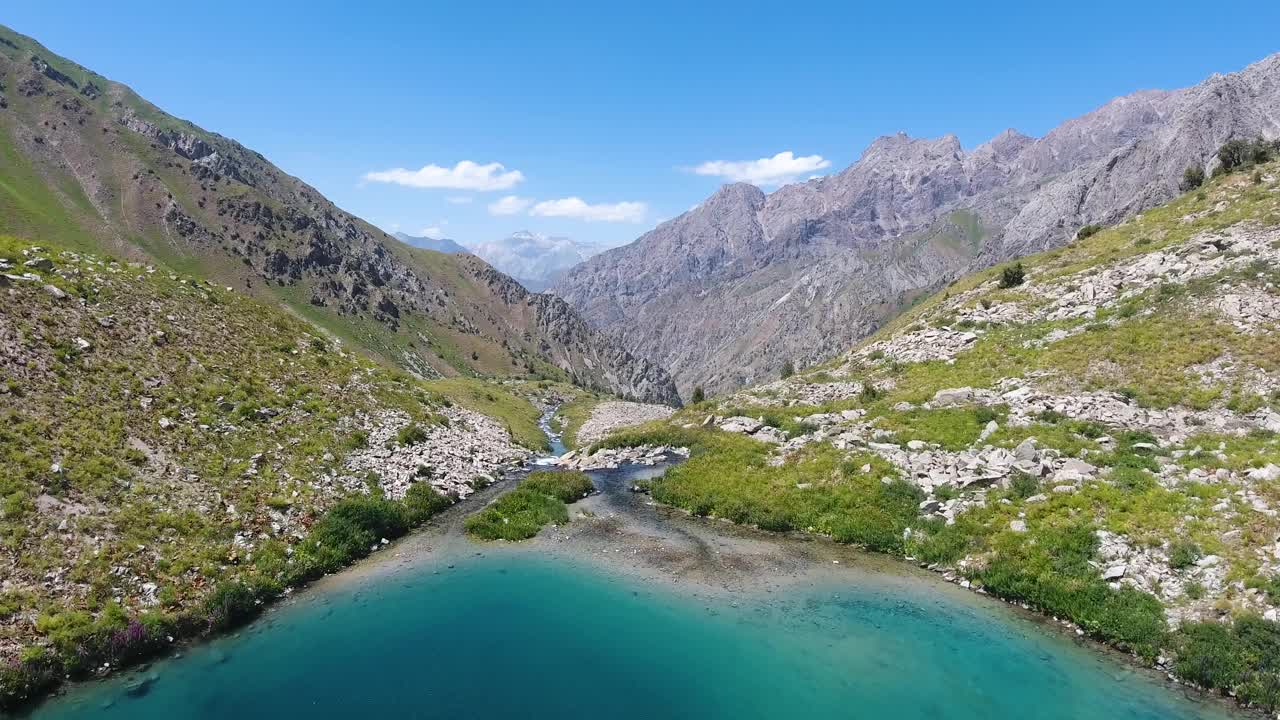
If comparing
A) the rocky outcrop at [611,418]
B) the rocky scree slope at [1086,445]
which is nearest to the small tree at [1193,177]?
the rocky scree slope at [1086,445]

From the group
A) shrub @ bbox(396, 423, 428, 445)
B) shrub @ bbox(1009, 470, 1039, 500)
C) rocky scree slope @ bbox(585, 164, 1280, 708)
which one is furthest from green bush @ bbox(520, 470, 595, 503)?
shrub @ bbox(1009, 470, 1039, 500)

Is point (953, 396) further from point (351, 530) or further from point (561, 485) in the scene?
point (351, 530)

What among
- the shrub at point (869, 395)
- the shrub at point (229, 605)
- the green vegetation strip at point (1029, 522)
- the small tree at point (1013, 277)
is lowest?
the shrub at point (229, 605)

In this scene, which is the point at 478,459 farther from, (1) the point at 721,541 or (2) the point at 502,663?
(2) the point at 502,663

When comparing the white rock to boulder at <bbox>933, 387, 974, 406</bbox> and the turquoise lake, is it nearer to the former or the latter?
the turquoise lake

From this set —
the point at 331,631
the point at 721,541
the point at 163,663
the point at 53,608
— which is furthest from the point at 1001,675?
the point at 53,608

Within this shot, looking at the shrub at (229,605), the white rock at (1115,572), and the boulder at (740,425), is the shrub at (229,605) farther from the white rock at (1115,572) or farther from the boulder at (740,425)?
the boulder at (740,425)

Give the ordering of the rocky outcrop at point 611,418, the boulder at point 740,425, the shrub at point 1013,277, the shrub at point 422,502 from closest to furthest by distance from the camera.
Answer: the shrub at point 422,502, the boulder at point 740,425, the shrub at point 1013,277, the rocky outcrop at point 611,418
